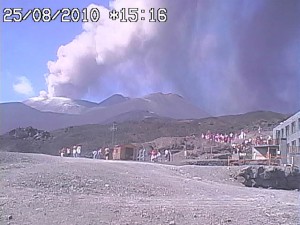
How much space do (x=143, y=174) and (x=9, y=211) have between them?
160 inches

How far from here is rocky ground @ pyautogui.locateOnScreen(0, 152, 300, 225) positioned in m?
4.00

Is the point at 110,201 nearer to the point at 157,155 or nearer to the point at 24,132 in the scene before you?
the point at 24,132

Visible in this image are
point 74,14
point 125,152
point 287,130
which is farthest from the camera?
point 287,130

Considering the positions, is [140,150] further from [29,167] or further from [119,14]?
[119,14]

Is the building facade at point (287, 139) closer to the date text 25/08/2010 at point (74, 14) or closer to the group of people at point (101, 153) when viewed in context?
the group of people at point (101, 153)

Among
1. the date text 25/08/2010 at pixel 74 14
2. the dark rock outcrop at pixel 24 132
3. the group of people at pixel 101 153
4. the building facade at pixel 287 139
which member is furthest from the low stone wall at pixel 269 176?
the date text 25/08/2010 at pixel 74 14

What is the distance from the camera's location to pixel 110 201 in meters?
4.93

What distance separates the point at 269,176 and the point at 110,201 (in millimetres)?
7163

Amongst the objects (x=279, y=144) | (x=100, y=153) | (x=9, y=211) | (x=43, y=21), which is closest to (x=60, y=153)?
(x=100, y=153)

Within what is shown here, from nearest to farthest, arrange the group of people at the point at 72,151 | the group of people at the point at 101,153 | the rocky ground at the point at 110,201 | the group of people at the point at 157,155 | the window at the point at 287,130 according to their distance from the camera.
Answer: the rocky ground at the point at 110,201 < the group of people at the point at 72,151 < the group of people at the point at 101,153 < the group of people at the point at 157,155 < the window at the point at 287,130

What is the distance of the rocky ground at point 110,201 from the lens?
4.00m

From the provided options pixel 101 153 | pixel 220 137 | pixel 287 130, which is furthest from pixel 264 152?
pixel 101 153

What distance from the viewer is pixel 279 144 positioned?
57.9 ft

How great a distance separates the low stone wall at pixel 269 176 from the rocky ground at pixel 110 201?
357 centimetres
